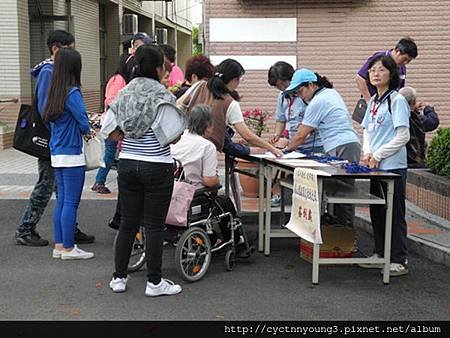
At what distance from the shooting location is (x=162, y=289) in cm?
482

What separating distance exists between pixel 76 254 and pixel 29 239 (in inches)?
29.5

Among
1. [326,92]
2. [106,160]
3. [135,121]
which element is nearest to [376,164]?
[326,92]

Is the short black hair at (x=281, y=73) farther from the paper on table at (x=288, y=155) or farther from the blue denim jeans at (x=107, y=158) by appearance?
the blue denim jeans at (x=107, y=158)

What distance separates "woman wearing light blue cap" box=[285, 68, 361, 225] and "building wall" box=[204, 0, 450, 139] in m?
4.83

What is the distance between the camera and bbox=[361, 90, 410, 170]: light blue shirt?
515 cm

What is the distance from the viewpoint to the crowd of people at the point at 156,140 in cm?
463

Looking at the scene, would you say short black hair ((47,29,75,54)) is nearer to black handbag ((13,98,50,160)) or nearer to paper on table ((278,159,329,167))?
black handbag ((13,98,50,160))

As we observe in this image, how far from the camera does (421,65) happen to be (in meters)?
10.8

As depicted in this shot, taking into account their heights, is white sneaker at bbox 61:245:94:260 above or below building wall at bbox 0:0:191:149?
below

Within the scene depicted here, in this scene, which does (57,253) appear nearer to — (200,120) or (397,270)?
(200,120)

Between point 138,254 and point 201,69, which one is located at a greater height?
point 201,69

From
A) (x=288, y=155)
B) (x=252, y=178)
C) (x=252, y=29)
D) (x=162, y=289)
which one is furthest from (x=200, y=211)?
(x=252, y=29)

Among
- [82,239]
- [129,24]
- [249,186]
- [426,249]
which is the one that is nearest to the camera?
[426,249]

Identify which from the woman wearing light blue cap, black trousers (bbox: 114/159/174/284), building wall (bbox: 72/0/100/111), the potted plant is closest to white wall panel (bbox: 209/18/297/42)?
the potted plant
